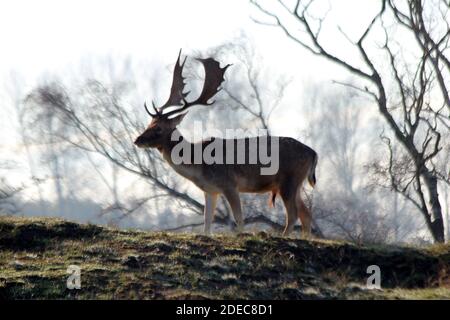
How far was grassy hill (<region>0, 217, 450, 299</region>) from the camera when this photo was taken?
11.8 metres

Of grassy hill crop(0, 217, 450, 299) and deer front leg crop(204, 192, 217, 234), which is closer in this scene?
grassy hill crop(0, 217, 450, 299)

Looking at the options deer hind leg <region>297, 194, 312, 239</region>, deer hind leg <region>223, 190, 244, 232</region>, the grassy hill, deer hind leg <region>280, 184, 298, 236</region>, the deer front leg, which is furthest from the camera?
deer hind leg <region>297, 194, 312, 239</region>

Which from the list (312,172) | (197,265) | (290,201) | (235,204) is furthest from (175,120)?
(197,265)

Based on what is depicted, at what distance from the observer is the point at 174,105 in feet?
61.5

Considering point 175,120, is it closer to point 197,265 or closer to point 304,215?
point 304,215

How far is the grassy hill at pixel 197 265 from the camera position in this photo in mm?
11828

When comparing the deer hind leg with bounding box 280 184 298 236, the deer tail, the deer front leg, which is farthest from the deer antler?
the deer hind leg with bounding box 280 184 298 236

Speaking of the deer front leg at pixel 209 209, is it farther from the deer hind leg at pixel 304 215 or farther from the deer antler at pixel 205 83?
the deer antler at pixel 205 83

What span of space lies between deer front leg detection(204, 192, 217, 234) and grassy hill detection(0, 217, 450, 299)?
2222 mm

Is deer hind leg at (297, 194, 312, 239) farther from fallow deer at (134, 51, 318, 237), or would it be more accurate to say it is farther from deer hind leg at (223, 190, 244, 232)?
deer hind leg at (223, 190, 244, 232)

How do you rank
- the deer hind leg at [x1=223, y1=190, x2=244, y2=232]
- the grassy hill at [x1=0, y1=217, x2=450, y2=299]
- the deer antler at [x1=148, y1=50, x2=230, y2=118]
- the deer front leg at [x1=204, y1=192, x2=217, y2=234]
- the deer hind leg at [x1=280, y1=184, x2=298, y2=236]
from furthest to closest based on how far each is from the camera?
the deer antler at [x1=148, y1=50, x2=230, y2=118] < the deer hind leg at [x1=280, y1=184, x2=298, y2=236] < the deer hind leg at [x1=223, y1=190, x2=244, y2=232] < the deer front leg at [x1=204, y1=192, x2=217, y2=234] < the grassy hill at [x1=0, y1=217, x2=450, y2=299]

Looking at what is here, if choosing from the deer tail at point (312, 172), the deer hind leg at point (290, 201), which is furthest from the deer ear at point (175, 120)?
the deer tail at point (312, 172)

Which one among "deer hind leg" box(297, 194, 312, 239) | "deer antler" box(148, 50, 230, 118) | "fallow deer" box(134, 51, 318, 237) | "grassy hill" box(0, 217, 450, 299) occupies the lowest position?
"grassy hill" box(0, 217, 450, 299)

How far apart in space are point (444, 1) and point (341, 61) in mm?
3456
